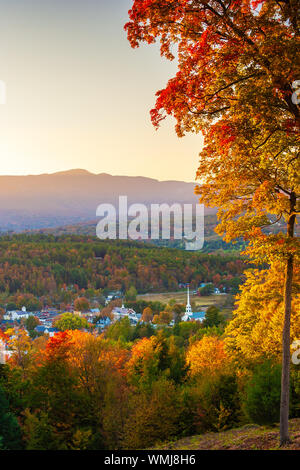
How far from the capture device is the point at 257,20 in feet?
27.2

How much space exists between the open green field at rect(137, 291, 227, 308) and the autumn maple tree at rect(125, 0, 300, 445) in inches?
4048

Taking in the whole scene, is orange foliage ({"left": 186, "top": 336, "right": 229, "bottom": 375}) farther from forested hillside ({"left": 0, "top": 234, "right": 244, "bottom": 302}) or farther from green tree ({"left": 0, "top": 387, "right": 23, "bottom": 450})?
forested hillside ({"left": 0, "top": 234, "right": 244, "bottom": 302})

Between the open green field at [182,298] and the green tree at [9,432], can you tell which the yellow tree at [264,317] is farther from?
the open green field at [182,298]

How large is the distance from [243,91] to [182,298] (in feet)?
386

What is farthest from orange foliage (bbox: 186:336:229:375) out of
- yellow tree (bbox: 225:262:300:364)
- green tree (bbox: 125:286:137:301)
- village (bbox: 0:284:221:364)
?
green tree (bbox: 125:286:137:301)

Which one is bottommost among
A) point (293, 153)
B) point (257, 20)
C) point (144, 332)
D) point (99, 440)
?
point (144, 332)

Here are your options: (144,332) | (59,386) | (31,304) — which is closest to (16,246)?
(31,304)

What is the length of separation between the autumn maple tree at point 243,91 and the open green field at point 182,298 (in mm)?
102826

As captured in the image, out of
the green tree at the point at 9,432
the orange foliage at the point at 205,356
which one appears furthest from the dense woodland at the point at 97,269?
the green tree at the point at 9,432

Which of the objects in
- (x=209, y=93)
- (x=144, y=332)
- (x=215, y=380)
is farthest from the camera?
(x=144, y=332)

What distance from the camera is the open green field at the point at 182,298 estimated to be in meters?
114

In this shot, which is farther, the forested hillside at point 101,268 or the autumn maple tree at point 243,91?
the forested hillside at point 101,268
